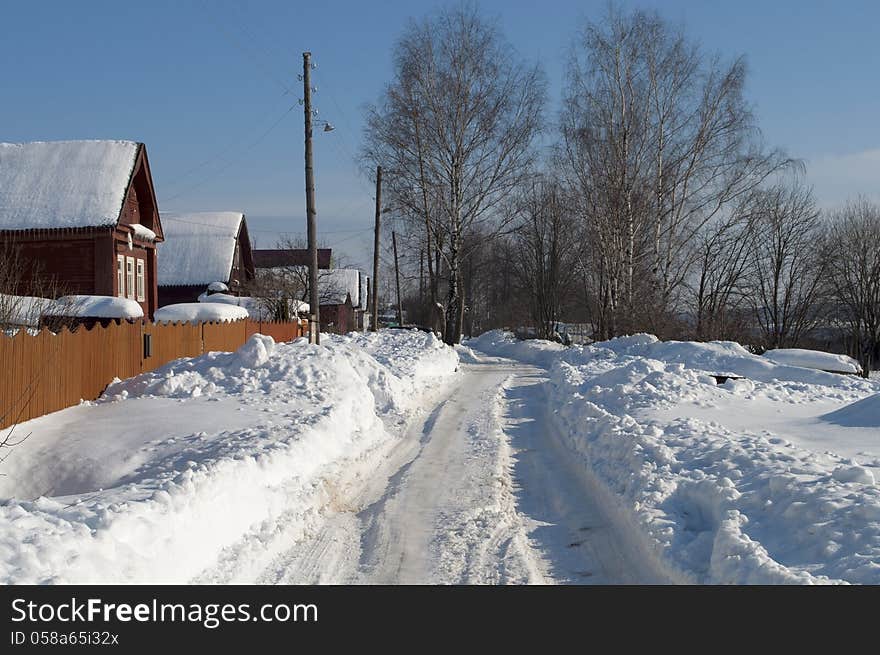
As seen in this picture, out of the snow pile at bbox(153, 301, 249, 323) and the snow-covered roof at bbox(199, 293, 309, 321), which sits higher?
the snow-covered roof at bbox(199, 293, 309, 321)

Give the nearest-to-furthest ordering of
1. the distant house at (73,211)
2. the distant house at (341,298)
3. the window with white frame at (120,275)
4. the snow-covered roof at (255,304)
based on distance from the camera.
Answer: the distant house at (73,211) < the window with white frame at (120,275) < the snow-covered roof at (255,304) < the distant house at (341,298)

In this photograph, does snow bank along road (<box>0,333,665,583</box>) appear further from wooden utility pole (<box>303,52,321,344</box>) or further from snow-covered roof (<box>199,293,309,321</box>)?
snow-covered roof (<box>199,293,309,321</box>)

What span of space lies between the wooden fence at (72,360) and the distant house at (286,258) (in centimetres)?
3329

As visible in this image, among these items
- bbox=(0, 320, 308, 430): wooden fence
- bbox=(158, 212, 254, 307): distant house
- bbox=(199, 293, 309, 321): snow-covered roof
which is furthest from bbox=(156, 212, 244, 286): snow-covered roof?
bbox=(0, 320, 308, 430): wooden fence

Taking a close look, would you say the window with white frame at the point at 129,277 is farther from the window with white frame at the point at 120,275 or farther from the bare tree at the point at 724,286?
the bare tree at the point at 724,286

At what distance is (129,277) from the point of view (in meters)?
30.1

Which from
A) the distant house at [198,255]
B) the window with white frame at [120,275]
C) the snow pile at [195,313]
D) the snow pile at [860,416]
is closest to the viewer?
the snow pile at [860,416]

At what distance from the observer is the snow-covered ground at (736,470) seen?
230 inches

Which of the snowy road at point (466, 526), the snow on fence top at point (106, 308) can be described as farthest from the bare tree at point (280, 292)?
the snowy road at point (466, 526)

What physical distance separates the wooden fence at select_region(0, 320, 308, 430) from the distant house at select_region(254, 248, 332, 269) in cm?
3329

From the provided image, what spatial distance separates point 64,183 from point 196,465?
932 inches

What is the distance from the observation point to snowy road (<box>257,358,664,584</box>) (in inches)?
257

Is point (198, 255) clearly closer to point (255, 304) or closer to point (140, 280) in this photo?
point (255, 304)

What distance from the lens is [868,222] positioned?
46562 mm
